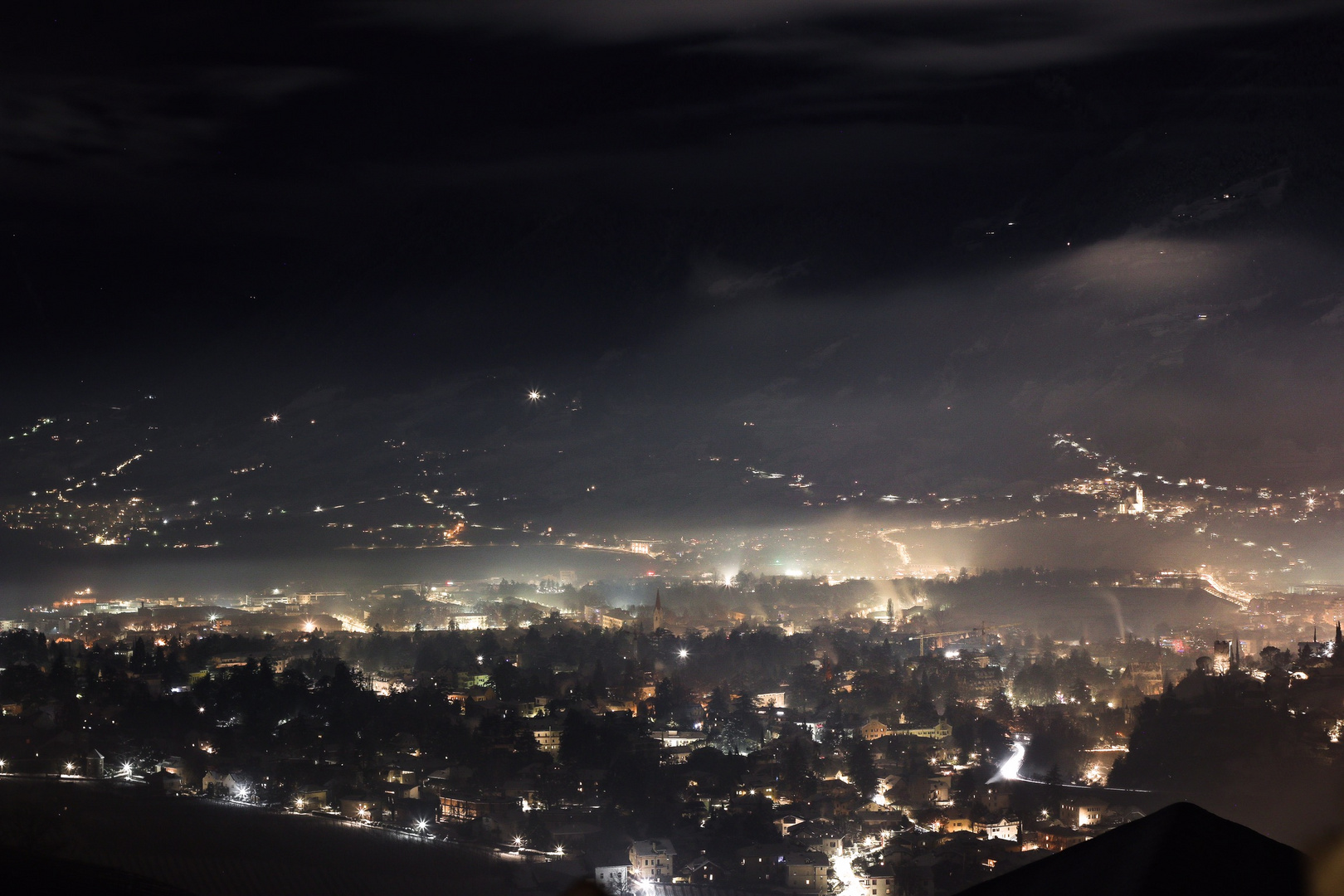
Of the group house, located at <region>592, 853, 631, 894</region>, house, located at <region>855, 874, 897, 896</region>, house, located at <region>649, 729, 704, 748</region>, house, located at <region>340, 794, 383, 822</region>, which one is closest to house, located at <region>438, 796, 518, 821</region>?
house, located at <region>340, 794, 383, 822</region>

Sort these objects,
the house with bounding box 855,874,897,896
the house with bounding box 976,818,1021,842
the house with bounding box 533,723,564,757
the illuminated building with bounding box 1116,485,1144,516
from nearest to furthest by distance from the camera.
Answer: the house with bounding box 855,874,897,896
the house with bounding box 976,818,1021,842
the house with bounding box 533,723,564,757
the illuminated building with bounding box 1116,485,1144,516

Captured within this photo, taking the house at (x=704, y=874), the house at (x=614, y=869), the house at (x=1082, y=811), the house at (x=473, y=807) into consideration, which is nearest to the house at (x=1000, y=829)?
the house at (x=1082, y=811)

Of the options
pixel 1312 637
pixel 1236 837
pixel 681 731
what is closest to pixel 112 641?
pixel 681 731

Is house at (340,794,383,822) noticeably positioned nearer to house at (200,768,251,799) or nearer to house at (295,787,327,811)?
house at (295,787,327,811)

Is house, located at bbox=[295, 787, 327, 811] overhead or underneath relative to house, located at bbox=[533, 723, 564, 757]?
underneath

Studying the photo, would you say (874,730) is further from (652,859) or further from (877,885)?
(877,885)
